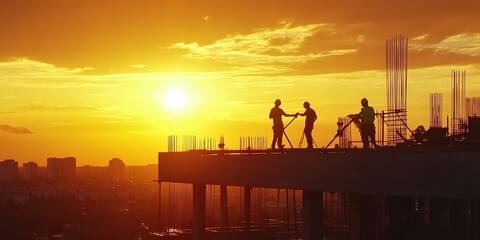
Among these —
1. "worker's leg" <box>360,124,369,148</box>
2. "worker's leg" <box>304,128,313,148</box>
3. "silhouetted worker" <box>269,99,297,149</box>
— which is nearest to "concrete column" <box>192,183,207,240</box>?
"silhouetted worker" <box>269,99,297,149</box>

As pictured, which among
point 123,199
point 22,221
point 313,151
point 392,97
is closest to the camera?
point 313,151

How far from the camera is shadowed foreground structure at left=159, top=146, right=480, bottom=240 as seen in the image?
17.0 metres

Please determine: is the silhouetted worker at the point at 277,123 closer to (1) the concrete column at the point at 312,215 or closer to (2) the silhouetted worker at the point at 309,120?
(2) the silhouetted worker at the point at 309,120

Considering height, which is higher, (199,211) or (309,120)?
(309,120)

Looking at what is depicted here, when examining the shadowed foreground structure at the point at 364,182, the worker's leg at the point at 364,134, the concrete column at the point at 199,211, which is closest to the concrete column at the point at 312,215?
the shadowed foreground structure at the point at 364,182

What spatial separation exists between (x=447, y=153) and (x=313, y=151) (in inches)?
185

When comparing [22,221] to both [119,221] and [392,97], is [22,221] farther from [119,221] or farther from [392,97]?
[392,97]

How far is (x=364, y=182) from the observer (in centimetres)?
1903

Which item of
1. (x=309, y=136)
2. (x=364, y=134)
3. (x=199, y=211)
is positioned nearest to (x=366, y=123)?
(x=364, y=134)

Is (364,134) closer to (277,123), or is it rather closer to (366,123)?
(366,123)

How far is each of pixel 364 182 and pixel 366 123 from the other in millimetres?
2172

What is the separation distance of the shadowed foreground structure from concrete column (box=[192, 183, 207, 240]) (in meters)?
0.03

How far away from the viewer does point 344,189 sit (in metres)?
19.6

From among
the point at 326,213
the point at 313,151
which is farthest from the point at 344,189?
the point at 326,213
